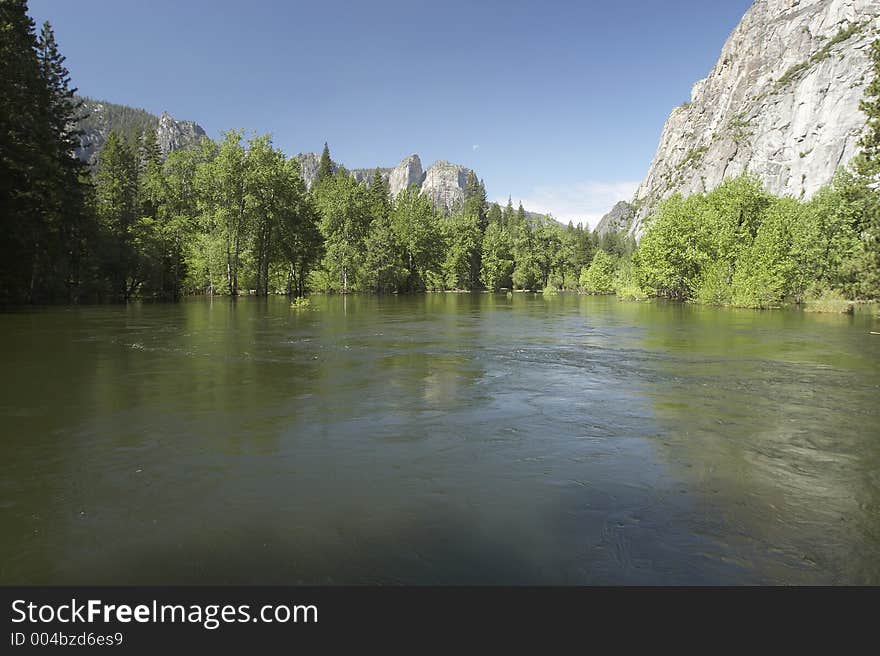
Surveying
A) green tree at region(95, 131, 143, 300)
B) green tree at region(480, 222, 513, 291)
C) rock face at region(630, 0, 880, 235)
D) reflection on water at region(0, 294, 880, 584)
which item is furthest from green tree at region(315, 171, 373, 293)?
reflection on water at region(0, 294, 880, 584)

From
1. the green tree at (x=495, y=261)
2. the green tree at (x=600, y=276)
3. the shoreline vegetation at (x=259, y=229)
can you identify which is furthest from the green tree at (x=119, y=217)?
the green tree at (x=600, y=276)

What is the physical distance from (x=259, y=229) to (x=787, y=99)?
12849cm

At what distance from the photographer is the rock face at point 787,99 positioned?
4218 inches

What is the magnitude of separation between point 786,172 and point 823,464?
138959 mm

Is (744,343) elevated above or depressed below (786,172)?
below

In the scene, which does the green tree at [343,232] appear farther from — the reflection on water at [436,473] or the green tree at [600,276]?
the reflection on water at [436,473]

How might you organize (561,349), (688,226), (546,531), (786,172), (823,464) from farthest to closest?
(786,172)
(688,226)
(561,349)
(823,464)
(546,531)

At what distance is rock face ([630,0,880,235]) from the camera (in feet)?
351

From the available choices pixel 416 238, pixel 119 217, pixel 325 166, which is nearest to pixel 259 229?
pixel 119 217

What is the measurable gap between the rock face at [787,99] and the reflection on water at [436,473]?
260 feet

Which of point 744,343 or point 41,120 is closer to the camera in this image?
point 744,343

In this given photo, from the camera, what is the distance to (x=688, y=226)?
190 feet

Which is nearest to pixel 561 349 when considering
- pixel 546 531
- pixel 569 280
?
pixel 546 531

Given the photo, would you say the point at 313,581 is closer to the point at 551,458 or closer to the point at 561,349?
the point at 551,458
